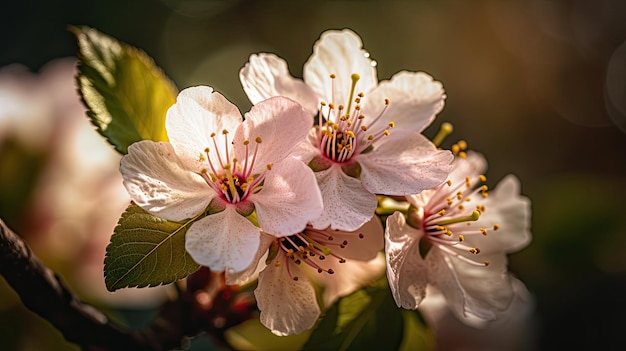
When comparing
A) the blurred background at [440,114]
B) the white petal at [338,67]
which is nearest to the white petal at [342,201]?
the white petal at [338,67]

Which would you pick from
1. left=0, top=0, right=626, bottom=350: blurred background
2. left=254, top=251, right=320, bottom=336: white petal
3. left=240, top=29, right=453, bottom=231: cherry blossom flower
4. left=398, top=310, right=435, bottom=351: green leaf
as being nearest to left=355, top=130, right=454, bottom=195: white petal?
left=240, top=29, right=453, bottom=231: cherry blossom flower

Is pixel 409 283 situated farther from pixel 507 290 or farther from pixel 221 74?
pixel 221 74

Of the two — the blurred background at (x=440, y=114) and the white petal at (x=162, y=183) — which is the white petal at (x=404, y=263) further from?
the blurred background at (x=440, y=114)

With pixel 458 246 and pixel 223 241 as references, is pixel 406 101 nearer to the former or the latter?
pixel 458 246

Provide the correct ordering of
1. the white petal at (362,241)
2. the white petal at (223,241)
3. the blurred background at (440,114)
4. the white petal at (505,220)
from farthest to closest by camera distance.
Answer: the blurred background at (440,114)
the white petal at (505,220)
the white petal at (362,241)
the white petal at (223,241)

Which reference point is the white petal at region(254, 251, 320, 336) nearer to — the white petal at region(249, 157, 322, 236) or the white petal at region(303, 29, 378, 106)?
the white petal at region(249, 157, 322, 236)

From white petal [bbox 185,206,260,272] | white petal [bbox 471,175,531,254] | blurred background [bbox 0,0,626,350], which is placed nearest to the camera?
white petal [bbox 185,206,260,272]
